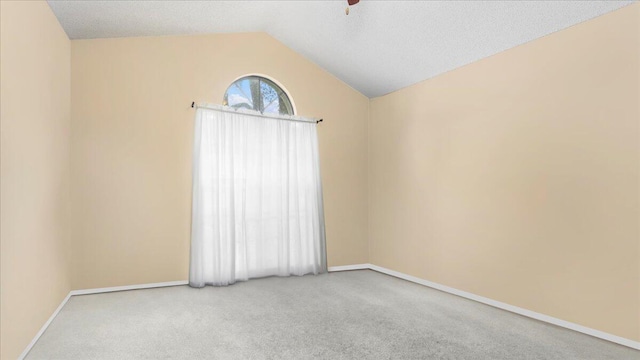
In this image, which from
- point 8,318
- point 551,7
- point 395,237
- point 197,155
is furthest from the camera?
point 395,237

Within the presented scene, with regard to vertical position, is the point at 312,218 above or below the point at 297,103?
below

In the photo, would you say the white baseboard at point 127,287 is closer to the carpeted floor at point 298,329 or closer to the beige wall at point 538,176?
the carpeted floor at point 298,329

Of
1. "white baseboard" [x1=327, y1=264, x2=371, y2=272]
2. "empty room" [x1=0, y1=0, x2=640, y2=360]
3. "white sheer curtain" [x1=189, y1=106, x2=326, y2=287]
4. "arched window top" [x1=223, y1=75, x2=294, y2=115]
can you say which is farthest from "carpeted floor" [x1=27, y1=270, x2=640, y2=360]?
"arched window top" [x1=223, y1=75, x2=294, y2=115]

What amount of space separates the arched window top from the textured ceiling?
568 millimetres

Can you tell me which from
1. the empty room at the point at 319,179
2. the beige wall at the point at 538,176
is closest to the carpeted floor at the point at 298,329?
the empty room at the point at 319,179

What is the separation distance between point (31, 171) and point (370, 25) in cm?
304

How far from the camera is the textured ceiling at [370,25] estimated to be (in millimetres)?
2871

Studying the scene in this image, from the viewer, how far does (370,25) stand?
358 centimetres

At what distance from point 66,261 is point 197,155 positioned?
155 cm

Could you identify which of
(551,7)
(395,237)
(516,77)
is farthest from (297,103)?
(551,7)

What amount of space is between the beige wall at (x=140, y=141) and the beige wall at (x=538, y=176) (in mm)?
2317

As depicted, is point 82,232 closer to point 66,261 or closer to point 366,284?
point 66,261

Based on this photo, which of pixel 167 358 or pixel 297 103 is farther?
pixel 297 103

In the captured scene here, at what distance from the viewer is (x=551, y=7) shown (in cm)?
267
